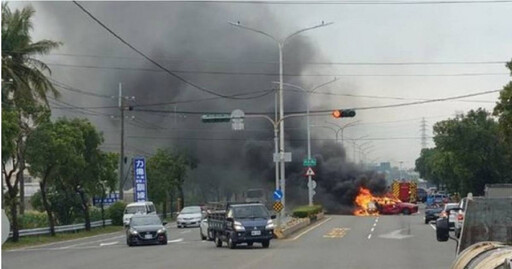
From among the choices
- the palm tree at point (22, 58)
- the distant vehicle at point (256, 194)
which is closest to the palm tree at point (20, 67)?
the palm tree at point (22, 58)

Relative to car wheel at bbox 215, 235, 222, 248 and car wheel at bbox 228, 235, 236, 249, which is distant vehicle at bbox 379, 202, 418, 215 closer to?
car wheel at bbox 215, 235, 222, 248

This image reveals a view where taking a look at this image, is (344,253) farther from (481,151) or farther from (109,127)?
(109,127)

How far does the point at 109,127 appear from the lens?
Answer: 7562 centimetres

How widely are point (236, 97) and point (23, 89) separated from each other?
3540cm

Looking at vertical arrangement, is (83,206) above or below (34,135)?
below

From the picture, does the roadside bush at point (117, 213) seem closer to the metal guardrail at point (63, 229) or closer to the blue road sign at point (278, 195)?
the metal guardrail at point (63, 229)

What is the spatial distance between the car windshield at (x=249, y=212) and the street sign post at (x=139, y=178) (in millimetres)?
27885

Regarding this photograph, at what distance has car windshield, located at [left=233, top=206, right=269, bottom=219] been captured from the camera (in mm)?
31125

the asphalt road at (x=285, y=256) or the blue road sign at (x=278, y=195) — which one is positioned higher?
the blue road sign at (x=278, y=195)

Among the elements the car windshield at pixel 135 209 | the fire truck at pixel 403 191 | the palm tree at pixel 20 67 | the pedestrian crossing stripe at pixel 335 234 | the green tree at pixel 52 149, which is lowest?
the pedestrian crossing stripe at pixel 335 234

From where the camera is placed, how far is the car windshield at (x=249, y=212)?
3112 cm

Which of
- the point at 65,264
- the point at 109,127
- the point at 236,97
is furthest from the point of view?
the point at 109,127

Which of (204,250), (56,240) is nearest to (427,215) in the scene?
(56,240)

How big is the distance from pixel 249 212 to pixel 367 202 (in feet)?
150
